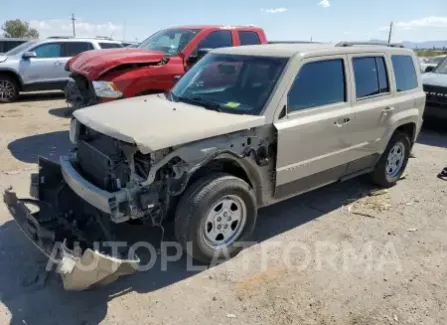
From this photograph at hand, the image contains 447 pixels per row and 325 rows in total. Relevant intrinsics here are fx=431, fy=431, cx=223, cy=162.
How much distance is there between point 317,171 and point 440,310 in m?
1.73

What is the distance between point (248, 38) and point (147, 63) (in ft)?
7.90

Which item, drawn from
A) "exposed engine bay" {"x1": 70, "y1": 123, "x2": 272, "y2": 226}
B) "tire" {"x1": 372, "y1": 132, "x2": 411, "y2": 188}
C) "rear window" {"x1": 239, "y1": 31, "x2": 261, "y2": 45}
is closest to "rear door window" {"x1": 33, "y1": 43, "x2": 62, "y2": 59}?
"rear window" {"x1": 239, "y1": 31, "x2": 261, "y2": 45}

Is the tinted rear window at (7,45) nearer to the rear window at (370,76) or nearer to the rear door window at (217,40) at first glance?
the rear door window at (217,40)

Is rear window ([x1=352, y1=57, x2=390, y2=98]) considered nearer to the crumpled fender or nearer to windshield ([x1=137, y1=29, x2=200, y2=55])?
the crumpled fender

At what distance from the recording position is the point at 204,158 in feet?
11.7

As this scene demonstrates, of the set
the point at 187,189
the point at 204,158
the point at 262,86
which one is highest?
the point at 262,86

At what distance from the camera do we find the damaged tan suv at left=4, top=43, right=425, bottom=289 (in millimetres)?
3449

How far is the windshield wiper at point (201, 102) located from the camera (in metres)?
4.15

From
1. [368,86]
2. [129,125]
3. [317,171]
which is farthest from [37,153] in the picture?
[368,86]

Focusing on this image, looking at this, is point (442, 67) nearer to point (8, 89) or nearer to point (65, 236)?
point (65, 236)

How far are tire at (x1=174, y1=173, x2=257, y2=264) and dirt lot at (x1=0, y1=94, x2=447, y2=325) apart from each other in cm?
18

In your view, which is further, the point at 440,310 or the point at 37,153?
the point at 37,153

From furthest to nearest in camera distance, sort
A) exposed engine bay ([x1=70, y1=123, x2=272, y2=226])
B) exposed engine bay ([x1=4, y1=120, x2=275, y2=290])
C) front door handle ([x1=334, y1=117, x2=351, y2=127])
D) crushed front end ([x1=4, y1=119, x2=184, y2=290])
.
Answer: front door handle ([x1=334, y1=117, x2=351, y2=127]), exposed engine bay ([x1=70, y1=123, x2=272, y2=226]), exposed engine bay ([x1=4, y1=120, x2=275, y2=290]), crushed front end ([x1=4, y1=119, x2=184, y2=290])

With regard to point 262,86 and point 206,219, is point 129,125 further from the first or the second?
point 262,86
